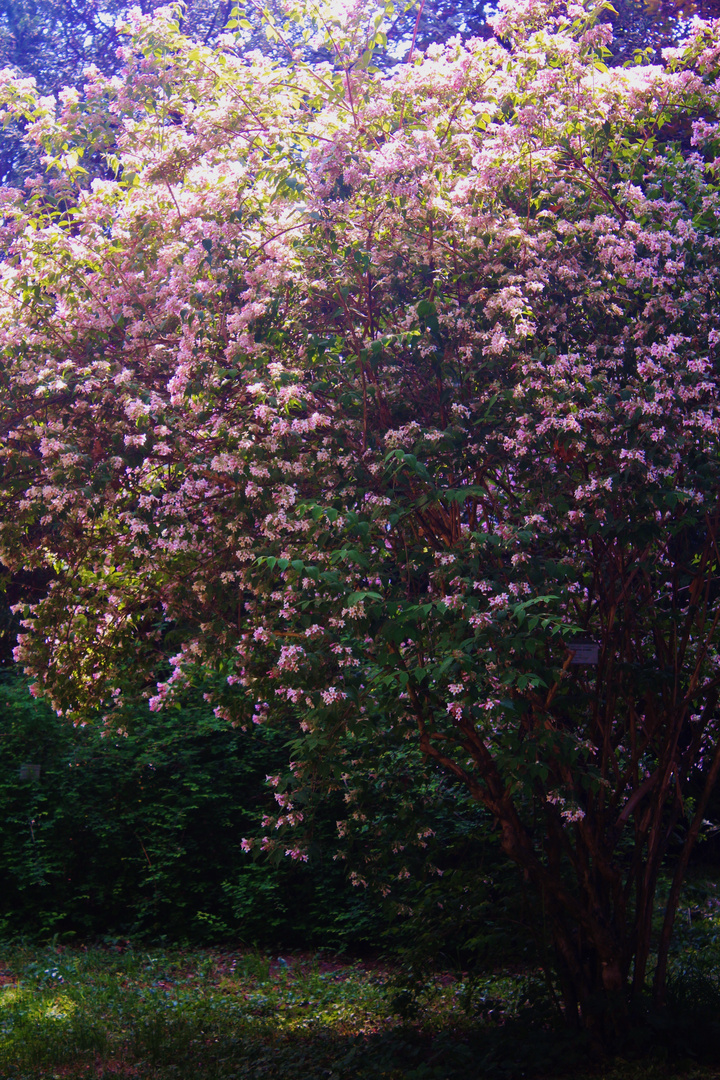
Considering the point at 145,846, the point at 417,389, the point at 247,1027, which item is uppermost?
the point at 417,389

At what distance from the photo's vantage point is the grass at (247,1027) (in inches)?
222

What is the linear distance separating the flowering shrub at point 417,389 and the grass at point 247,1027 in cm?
61

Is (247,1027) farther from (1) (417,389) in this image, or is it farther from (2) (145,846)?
(1) (417,389)

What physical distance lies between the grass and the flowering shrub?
61 cm

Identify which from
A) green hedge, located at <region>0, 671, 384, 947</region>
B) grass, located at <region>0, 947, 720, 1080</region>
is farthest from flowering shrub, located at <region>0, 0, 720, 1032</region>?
green hedge, located at <region>0, 671, 384, 947</region>

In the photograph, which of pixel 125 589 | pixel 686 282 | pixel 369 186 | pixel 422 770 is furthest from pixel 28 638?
pixel 686 282

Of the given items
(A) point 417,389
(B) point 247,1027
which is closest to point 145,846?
(B) point 247,1027

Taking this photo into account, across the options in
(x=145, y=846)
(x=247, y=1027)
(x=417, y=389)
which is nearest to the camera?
(x=417, y=389)

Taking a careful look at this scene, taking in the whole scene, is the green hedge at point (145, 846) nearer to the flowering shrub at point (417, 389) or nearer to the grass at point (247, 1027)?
the grass at point (247, 1027)

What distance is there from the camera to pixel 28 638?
21.9 feet

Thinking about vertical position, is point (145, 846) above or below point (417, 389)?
below

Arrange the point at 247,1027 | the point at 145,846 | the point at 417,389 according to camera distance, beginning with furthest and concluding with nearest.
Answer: the point at 145,846, the point at 247,1027, the point at 417,389

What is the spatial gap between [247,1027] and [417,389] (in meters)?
4.38

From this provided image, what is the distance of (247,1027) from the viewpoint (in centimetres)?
684
